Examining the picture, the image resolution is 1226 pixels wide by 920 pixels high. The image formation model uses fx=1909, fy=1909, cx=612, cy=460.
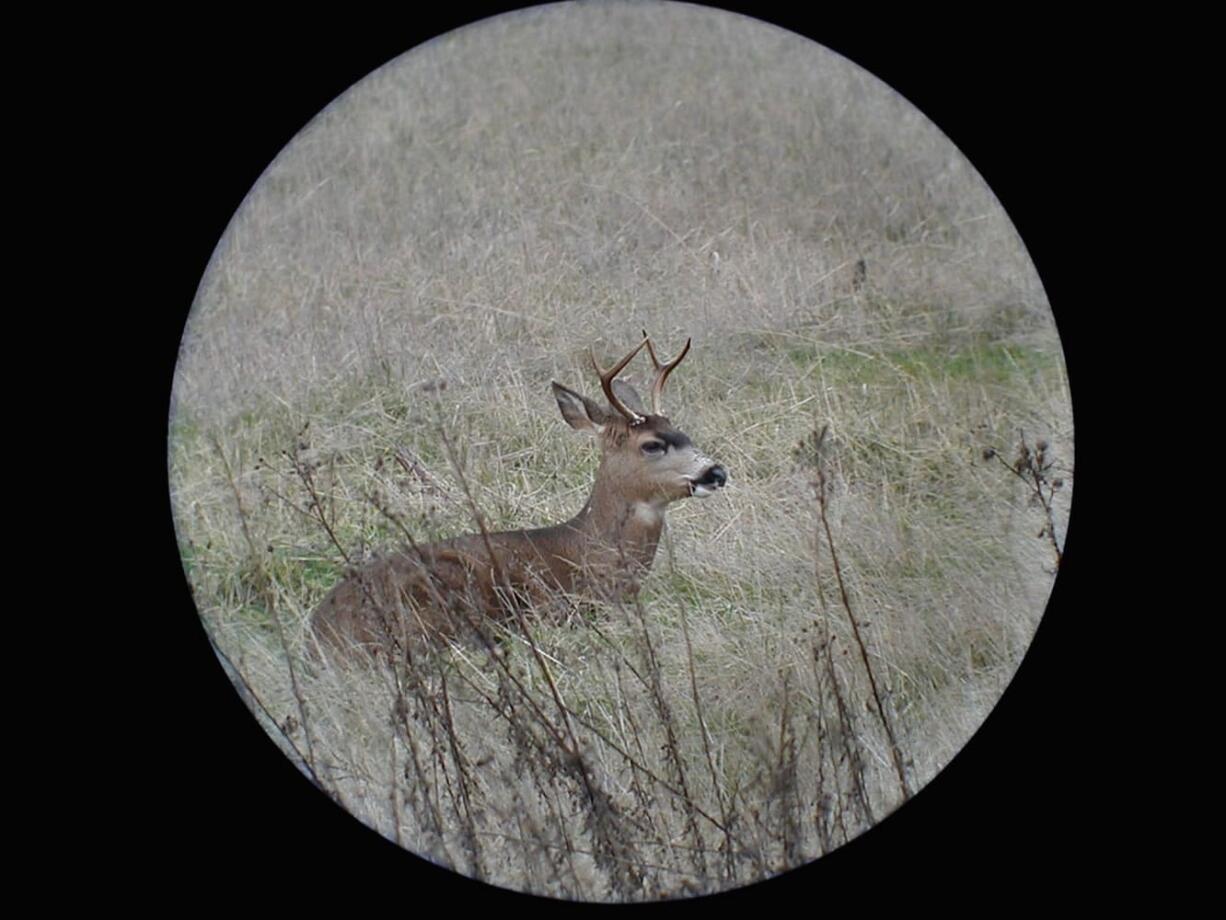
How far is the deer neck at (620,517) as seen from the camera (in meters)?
6.49

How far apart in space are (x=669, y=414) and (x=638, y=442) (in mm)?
145

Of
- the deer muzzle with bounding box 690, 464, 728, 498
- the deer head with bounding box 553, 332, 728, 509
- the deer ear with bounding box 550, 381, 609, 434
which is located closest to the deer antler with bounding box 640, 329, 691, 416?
the deer head with bounding box 553, 332, 728, 509

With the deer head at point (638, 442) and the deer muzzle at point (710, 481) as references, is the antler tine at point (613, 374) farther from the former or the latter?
the deer muzzle at point (710, 481)

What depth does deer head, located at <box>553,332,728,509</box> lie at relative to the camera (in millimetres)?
6453

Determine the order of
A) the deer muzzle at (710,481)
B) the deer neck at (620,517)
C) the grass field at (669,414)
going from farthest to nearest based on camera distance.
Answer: the deer neck at (620,517)
the deer muzzle at (710,481)
the grass field at (669,414)

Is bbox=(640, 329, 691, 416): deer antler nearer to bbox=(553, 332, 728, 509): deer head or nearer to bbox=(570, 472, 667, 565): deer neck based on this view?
bbox=(553, 332, 728, 509): deer head

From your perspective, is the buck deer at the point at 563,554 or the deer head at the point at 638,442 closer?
the buck deer at the point at 563,554

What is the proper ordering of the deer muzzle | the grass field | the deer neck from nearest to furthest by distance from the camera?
the grass field < the deer muzzle < the deer neck

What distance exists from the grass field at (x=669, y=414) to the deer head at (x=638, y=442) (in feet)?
0.19

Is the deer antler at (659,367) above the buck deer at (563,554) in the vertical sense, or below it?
above

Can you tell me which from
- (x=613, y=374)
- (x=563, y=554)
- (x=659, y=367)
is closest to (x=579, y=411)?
(x=613, y=374)

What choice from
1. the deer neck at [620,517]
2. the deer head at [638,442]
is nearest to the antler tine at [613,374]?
the deer head at [638,442]

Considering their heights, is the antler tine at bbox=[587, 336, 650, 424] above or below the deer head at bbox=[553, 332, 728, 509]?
above

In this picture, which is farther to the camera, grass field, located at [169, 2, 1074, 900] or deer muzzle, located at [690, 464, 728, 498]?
deer muzzle, located at [690, 464, 728, 498]
